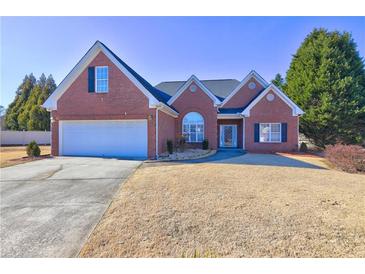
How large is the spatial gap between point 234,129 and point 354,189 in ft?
45.2

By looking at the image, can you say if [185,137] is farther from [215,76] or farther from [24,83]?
[24,83]

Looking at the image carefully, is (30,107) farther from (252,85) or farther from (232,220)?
(232,220)

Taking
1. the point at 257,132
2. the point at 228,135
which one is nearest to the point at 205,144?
the point at 228,135

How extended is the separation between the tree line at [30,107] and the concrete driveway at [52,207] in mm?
31643

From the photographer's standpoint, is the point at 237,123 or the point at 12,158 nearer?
the point at 12,158

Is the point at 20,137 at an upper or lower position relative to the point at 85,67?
lower

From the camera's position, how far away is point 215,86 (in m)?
24.1

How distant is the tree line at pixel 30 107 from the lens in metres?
36.6

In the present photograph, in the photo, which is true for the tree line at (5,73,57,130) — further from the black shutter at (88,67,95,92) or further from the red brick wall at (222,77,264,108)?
the red brick wall at (222,77,264,108)

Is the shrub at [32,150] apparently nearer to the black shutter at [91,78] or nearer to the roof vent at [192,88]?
the black shutter at [91,78]

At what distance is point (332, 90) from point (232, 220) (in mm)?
21824

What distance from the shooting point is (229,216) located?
15.3 feet

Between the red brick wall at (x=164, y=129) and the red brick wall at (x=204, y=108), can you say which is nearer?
the red brick wall at (x=164, y=129)

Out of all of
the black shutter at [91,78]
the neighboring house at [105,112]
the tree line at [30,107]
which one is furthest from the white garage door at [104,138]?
the tree line at [30,107]
